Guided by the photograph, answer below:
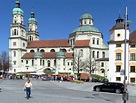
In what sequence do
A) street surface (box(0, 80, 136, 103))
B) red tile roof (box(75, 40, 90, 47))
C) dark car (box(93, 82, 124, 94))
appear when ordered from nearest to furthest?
street surface (box(0, 80, 136, 103)) < dark car (box(93, 82, 124, 94)) < red tile roof (box(75, 40, 90, 47))

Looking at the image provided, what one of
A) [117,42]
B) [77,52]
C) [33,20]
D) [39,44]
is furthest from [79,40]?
[117,42]

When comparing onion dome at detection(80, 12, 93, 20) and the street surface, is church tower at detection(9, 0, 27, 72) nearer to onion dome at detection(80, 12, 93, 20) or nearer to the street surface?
onion dome at detection(80, 12, 93, 20)

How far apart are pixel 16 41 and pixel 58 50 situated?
59.6 feet

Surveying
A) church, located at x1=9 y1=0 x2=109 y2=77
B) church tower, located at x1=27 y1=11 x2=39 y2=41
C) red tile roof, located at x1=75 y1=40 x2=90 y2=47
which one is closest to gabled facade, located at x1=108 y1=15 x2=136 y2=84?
church, located at x1=9 y1=0 x2=109 y2=77

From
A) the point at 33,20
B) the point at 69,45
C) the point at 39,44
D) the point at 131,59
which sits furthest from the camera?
the point at 33,20

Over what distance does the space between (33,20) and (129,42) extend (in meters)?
85.2

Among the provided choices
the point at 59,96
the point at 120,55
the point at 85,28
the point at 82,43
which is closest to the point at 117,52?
the point at 120,55

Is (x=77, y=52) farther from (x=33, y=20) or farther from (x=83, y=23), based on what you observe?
(x=33, y=20)

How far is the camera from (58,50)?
368 feet

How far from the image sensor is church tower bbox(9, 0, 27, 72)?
362 ft

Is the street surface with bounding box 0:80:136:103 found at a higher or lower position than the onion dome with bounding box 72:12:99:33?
lower

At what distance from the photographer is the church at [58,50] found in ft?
329

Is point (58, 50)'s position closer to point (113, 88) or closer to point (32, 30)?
point (32, 30)

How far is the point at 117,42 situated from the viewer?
53.8m
